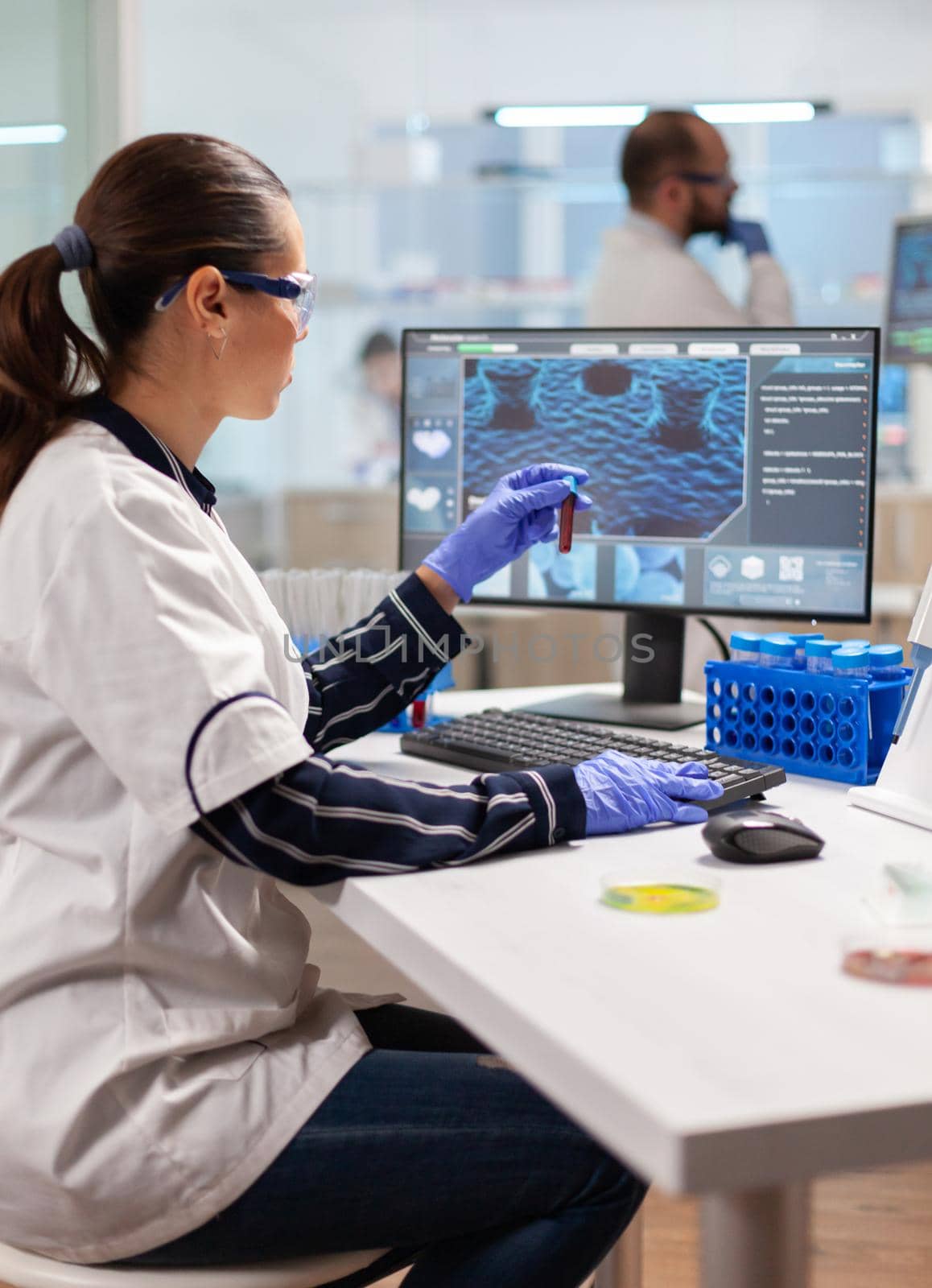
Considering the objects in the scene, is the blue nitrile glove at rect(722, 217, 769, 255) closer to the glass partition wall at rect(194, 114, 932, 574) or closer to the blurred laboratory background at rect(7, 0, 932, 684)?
the blurred laboratory background at rect(7, 0, 932, 684)

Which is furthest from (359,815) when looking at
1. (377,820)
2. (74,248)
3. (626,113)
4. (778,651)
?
(626,113)

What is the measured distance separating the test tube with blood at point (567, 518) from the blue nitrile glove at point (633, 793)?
33 cm

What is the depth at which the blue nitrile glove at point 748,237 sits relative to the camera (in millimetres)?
2900

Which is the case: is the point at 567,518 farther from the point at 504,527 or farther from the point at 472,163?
the point at 472,163

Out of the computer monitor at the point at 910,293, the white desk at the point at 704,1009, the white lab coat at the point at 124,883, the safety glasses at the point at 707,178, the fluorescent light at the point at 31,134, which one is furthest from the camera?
the safety glasses at the point at 707,178

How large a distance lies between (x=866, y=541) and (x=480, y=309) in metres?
3.77

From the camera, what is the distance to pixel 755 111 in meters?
4.37

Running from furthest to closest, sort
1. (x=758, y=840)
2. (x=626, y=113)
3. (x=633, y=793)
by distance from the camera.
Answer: (x=626, y=113) → (x=633, y=793) → (x=758, y=840)

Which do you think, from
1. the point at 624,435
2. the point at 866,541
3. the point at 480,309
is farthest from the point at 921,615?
the point at 480,309

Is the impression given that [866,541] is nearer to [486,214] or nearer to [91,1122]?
[91,1122]

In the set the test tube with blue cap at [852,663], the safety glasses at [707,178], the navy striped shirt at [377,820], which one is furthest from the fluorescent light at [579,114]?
the navy striped shirt at [377,820]

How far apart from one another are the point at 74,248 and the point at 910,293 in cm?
210

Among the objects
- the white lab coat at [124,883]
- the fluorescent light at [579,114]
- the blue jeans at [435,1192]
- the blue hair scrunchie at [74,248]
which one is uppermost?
the fluorescent light at [579,114]

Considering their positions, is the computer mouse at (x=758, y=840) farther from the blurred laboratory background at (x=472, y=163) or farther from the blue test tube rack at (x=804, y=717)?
the blurred laboratory background at (x=472, y=163)
